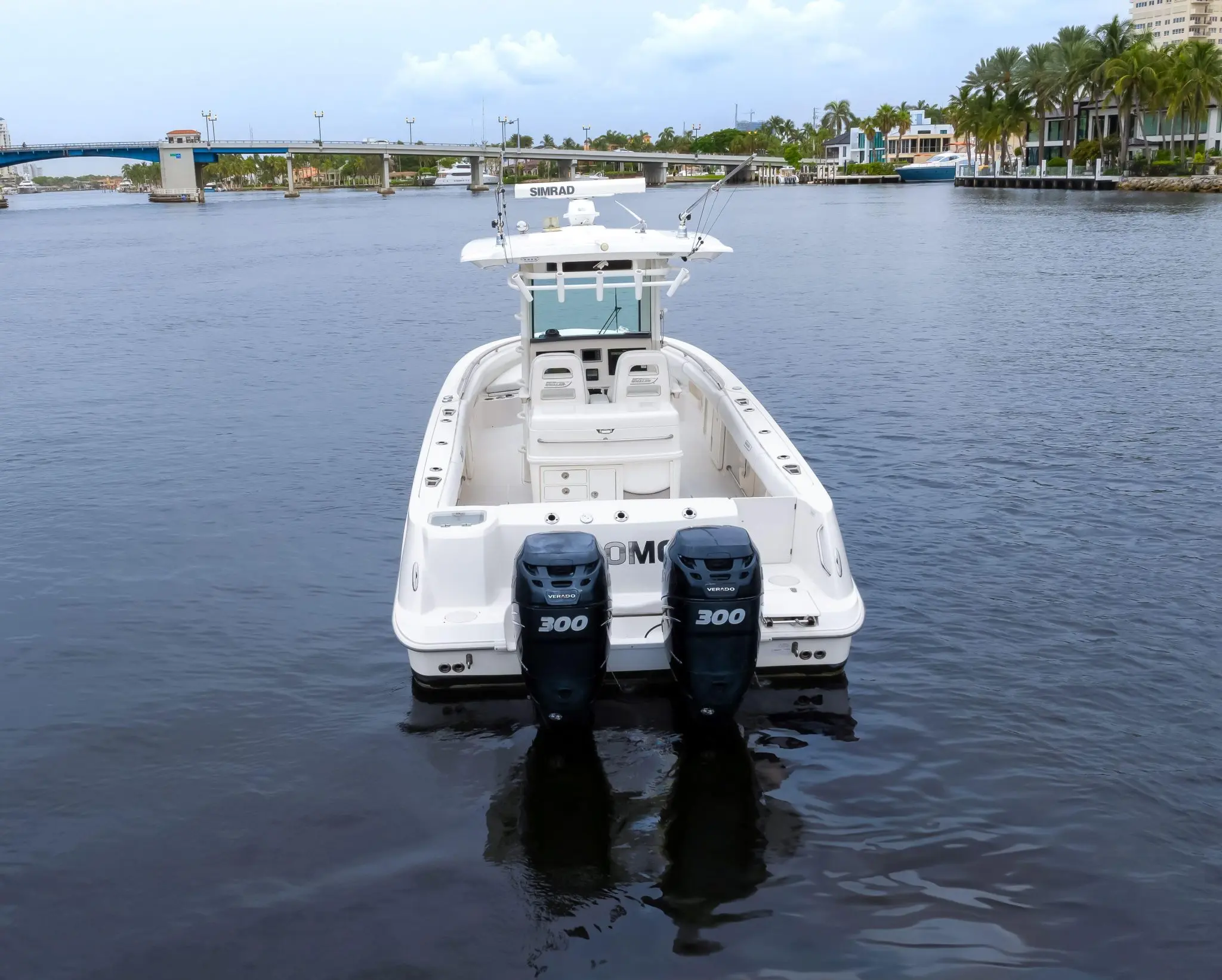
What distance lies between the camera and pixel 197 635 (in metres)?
9.82

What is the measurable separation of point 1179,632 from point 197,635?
8.48 m

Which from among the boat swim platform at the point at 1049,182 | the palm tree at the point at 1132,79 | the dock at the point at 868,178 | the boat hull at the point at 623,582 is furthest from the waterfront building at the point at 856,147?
the boat hull at the point at 623,582

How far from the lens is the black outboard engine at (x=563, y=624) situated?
6.46 m

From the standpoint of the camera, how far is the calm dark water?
5875mm

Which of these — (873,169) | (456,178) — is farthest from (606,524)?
(456,178)

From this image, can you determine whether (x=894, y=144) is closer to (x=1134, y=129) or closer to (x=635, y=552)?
(x=1134, y=129)

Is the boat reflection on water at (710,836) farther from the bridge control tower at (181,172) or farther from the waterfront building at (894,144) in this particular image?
the waterfront building at (894,144)

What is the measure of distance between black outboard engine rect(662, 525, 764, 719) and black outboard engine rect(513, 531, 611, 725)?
441mm

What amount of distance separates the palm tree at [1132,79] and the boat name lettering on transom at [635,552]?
9553 cm

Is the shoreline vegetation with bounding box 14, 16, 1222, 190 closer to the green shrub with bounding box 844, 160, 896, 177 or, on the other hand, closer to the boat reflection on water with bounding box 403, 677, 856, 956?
the green shrub with bounding box 844, 160, 896, 177

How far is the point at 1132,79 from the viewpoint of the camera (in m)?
88.3

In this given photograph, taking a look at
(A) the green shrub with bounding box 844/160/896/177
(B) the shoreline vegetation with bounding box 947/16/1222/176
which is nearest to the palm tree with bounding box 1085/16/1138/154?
(B) the shoreline vegetation with bounding box 947/16/1222/176

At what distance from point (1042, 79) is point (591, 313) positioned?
11175cm

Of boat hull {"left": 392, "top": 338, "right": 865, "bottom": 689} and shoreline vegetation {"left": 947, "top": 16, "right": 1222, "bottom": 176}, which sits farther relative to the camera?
shoreline vegetation {"left": 947, "top": 16, "right": 1222, "bottom": 176}
